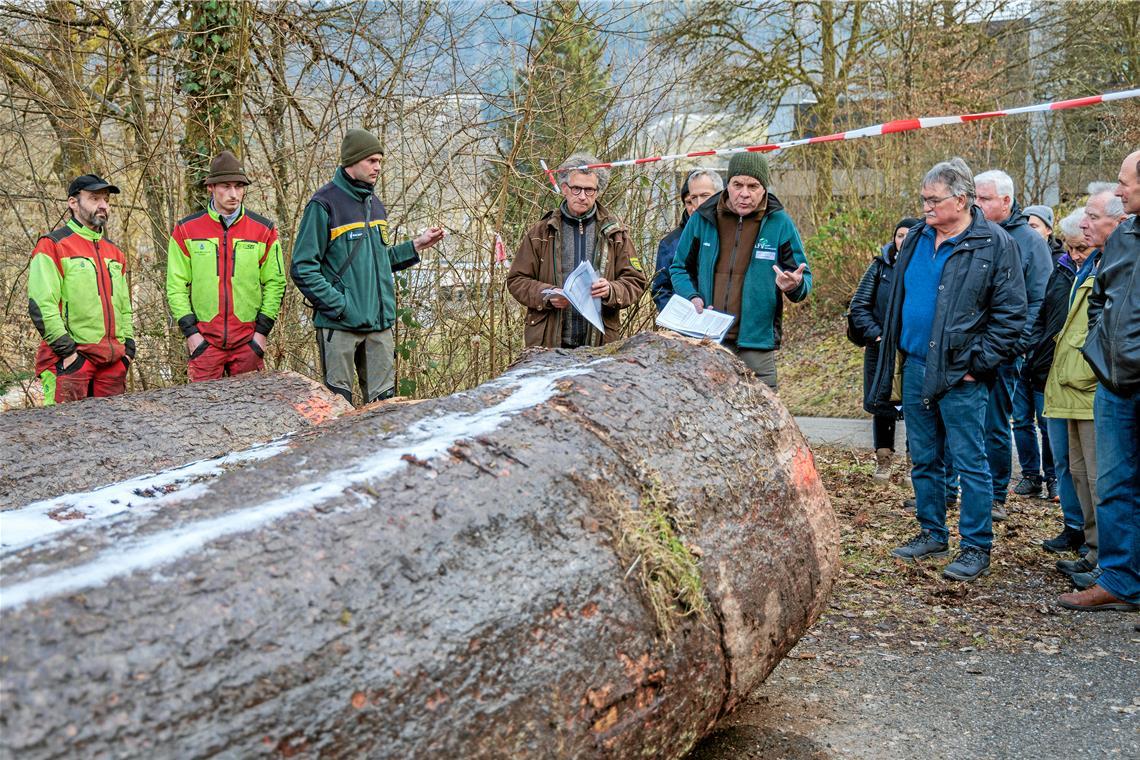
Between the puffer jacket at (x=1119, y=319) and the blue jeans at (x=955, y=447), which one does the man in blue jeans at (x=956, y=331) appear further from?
the puffer jacket at (x=1119, y=319)

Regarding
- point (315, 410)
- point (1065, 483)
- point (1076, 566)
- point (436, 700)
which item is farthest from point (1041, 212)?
point (436, 700)

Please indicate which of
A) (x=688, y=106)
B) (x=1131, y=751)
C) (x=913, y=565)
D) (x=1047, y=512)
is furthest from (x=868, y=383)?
(x=1131, y=751)

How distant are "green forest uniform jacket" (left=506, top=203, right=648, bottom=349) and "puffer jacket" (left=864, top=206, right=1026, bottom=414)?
1758mm

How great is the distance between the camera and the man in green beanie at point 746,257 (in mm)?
5688

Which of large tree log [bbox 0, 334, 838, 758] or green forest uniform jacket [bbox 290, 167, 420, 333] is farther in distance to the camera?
green forest uniform jacket [bbox 290, 167, 420, 333]

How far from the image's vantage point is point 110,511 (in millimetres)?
2891

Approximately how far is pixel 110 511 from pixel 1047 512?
5700mm

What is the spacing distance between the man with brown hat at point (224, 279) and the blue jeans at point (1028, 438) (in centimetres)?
502

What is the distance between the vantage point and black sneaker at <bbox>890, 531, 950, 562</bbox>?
5.39 meters

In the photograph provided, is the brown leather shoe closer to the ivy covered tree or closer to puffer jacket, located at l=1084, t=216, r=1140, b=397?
puffer jacket, located at l=1084, t=216, r=1140, b=397

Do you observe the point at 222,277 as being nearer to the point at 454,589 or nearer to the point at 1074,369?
the point at 454,589

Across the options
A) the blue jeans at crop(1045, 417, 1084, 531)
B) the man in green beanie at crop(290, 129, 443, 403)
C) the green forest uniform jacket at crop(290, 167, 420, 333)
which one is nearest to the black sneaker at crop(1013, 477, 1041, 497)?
the blue jeans at crop(1045, 417, 1084, 531)

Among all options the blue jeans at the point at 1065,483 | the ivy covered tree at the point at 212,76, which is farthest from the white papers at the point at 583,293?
the ivy covered tree at the point at 212,76

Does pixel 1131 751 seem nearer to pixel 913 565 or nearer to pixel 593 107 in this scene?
pixel 913 565
